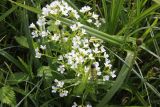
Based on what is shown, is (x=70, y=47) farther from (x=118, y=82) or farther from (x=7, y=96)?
(x=7, y=96)

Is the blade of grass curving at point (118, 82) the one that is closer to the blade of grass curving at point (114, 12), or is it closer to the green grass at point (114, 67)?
the green grass at point (114, 67)

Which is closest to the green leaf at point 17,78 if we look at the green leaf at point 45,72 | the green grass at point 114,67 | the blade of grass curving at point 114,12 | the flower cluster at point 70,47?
the green grass at point 114,67

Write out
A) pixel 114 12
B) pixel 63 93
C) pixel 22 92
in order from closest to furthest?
1. pixel 63 93
2. pixel 22 92
3. pixel 114 12

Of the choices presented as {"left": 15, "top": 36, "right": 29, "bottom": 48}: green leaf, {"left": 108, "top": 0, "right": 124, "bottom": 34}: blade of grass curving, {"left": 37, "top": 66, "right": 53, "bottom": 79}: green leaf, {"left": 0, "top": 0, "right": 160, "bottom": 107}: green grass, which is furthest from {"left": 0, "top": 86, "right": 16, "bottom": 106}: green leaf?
{"left": 108, "top": 0, "right": 124, "bottom": 34}: blade of grass curving

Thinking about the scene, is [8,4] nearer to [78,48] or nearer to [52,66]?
[52,66]

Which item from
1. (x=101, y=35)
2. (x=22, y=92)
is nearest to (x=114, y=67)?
(x=101, y=35)

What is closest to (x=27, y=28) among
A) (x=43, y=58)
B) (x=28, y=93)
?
(x=43, y=58)

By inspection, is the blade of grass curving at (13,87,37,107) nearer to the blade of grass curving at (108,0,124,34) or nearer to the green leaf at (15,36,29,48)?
the green leaf at (15,36,29,48)

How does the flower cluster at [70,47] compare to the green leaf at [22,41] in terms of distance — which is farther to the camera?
the green leaf at [22,41]
